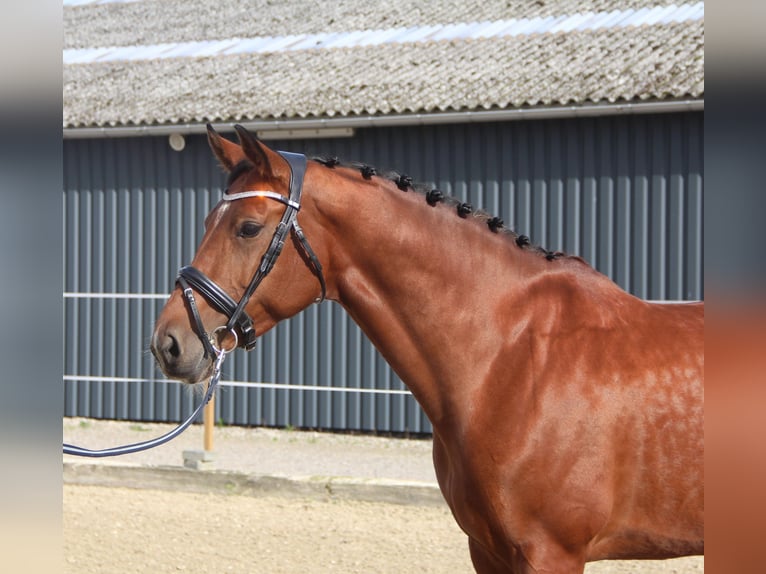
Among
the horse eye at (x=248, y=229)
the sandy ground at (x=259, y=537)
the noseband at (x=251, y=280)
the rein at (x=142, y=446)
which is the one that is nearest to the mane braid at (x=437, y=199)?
the noseband at (x=251, y=280)

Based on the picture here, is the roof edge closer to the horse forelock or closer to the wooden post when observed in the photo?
the wooden post

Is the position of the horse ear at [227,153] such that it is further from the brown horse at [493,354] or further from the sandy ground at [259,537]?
the sandy ground at [259,537]

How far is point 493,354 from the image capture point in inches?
120

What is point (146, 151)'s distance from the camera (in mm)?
11922

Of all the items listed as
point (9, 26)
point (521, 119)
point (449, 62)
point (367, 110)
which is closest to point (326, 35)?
point (449, 62)

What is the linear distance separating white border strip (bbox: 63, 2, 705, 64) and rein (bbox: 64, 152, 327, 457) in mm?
9918

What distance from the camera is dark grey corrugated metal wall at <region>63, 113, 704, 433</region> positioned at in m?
10.0

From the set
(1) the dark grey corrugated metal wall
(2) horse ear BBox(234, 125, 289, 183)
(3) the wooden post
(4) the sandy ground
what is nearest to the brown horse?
(2) horse ear BBox(234, 125, 289, 183)

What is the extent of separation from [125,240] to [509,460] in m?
9.86

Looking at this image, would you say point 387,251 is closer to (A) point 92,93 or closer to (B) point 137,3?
(A) point 92,93

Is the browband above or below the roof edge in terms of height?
below

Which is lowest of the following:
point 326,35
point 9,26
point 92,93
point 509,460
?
point 509,460

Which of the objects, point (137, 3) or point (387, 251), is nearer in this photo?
point (387, 251)

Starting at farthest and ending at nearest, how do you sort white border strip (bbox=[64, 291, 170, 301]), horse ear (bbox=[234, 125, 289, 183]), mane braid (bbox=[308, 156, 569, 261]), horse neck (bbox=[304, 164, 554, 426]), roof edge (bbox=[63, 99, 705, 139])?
white border strip (bbox=[64, 291, 170, 301]), roof edge (bbox=[63, 99, 705, 139]), mane braid (bbox=[308, 156, 569, 261]), horse neck (bbox=[304, 164, 554, 426]), horse ear (bbox=[234, 125, 289, 183])
